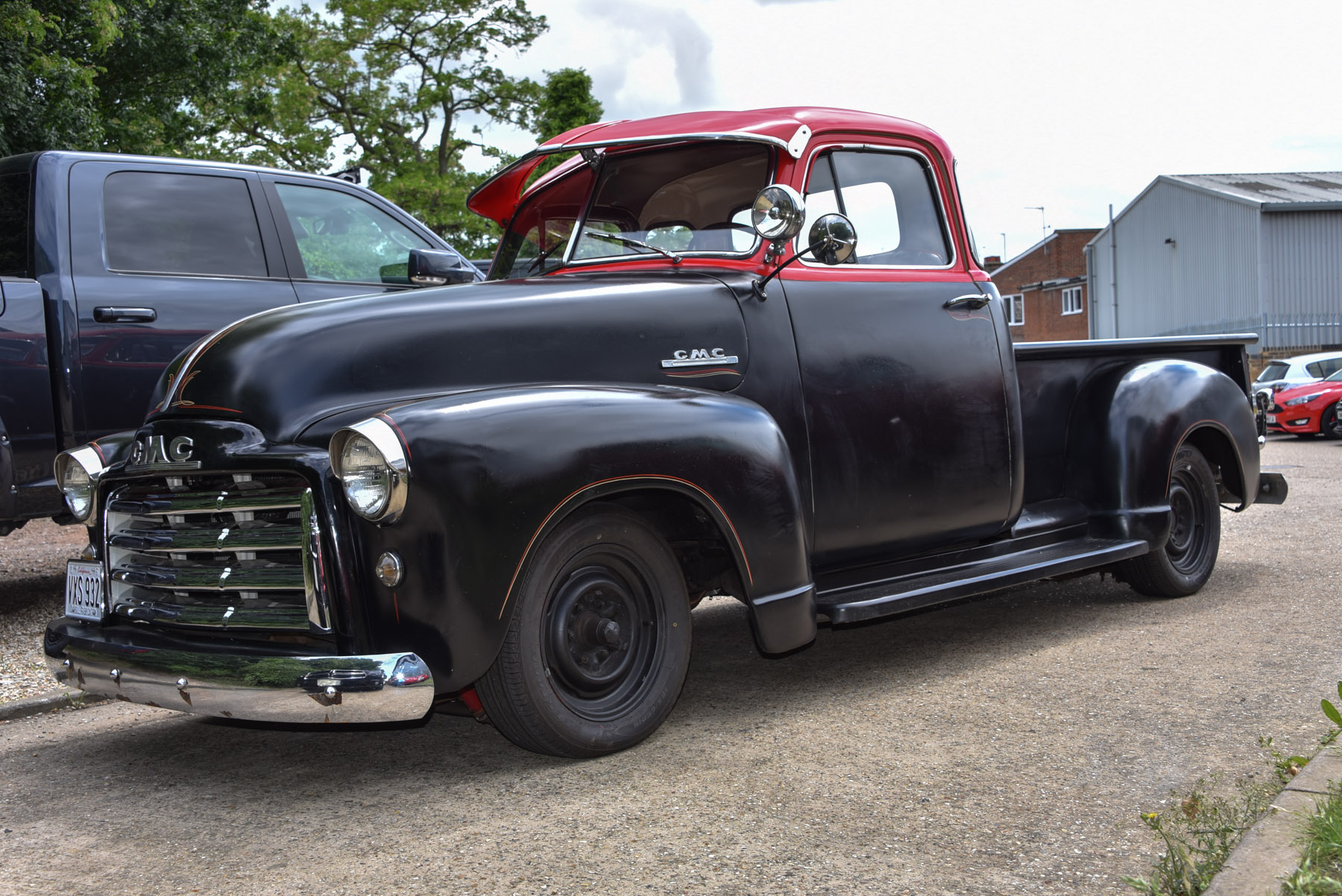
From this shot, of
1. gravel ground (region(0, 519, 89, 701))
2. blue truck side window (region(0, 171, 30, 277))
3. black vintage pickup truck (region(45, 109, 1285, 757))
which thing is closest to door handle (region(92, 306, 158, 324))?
blue truck side window (region(0, 171, 30, 277))

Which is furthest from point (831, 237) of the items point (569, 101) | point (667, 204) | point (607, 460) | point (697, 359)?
point (569, 101)

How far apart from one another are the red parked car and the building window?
1210 inches

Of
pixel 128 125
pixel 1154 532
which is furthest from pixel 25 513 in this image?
pixel 128 125

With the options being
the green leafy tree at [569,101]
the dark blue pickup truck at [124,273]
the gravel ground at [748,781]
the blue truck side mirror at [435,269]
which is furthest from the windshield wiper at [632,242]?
the green leafy tree at [569,101]

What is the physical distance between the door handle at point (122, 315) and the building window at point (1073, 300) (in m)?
48.2

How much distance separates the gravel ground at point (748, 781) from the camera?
303 cm

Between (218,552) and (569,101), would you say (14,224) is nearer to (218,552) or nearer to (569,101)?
(218,552)

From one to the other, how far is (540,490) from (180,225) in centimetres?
357

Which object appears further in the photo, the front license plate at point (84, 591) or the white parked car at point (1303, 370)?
the white parked car at point (1303, 370)

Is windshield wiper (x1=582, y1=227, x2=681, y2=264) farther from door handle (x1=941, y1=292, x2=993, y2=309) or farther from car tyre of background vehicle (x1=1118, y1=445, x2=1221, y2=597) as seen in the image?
car tyre of background vehicle (x1=1118, y1=445, x2=1221, y2=597)

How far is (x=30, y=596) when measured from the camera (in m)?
7.15

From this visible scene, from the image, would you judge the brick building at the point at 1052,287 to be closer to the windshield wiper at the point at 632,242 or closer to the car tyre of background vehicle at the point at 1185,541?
the car tyre of background vehicle at the point at 1185,541

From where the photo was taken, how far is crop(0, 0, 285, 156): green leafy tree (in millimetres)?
11594

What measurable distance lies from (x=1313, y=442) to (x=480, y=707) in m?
18.9
